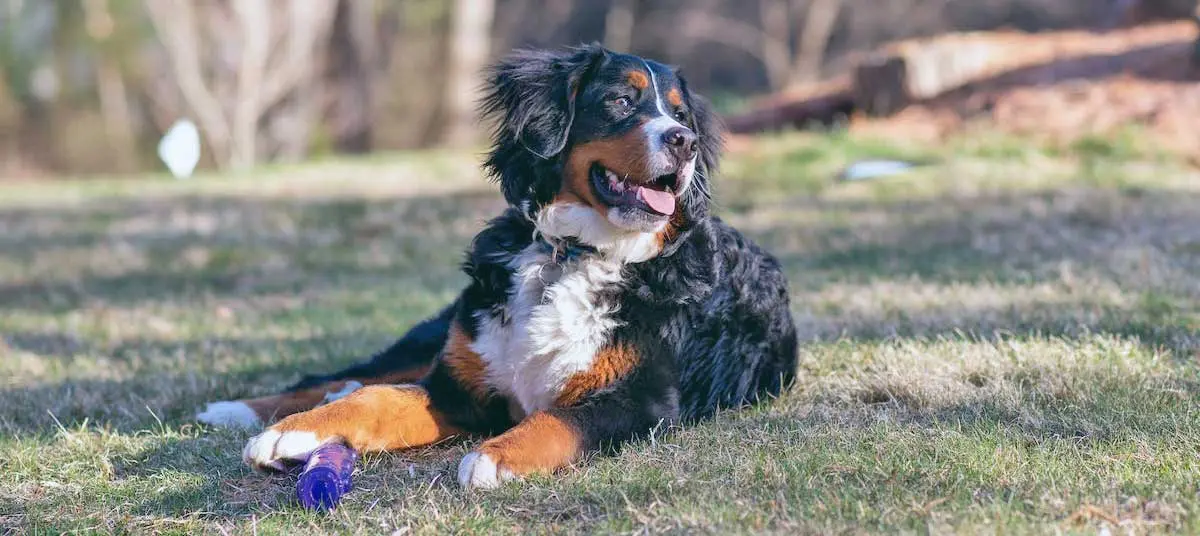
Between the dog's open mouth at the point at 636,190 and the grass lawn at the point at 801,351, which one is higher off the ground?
the dog's open mouth at the point at 636,190

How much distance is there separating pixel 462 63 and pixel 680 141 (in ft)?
64.5

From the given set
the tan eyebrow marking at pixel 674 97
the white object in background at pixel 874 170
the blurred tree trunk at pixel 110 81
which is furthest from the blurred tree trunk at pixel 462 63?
the tan eyebrow marking at pixel 674 97

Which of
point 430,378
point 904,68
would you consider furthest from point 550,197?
point 904,68

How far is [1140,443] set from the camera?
4129 millimetres

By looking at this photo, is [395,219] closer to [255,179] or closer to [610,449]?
[255,179]

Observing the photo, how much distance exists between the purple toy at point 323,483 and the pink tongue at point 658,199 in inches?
57.9

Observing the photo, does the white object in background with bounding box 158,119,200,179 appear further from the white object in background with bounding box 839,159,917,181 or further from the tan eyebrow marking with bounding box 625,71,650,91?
the tan eyebrow marking with bounding box 625,71,650,91

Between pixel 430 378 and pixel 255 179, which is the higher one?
pixel 430 378

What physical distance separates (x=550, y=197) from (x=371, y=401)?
3.38 ft

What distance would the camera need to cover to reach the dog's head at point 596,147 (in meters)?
4.53

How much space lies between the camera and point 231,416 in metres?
5.13

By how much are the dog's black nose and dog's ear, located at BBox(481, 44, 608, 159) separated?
437 millimetres

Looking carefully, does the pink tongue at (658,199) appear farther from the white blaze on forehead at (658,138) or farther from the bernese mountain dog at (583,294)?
the white blaze on forehead at (658,138)

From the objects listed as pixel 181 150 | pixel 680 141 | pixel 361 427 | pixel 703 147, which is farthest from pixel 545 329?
pixel 181 150
